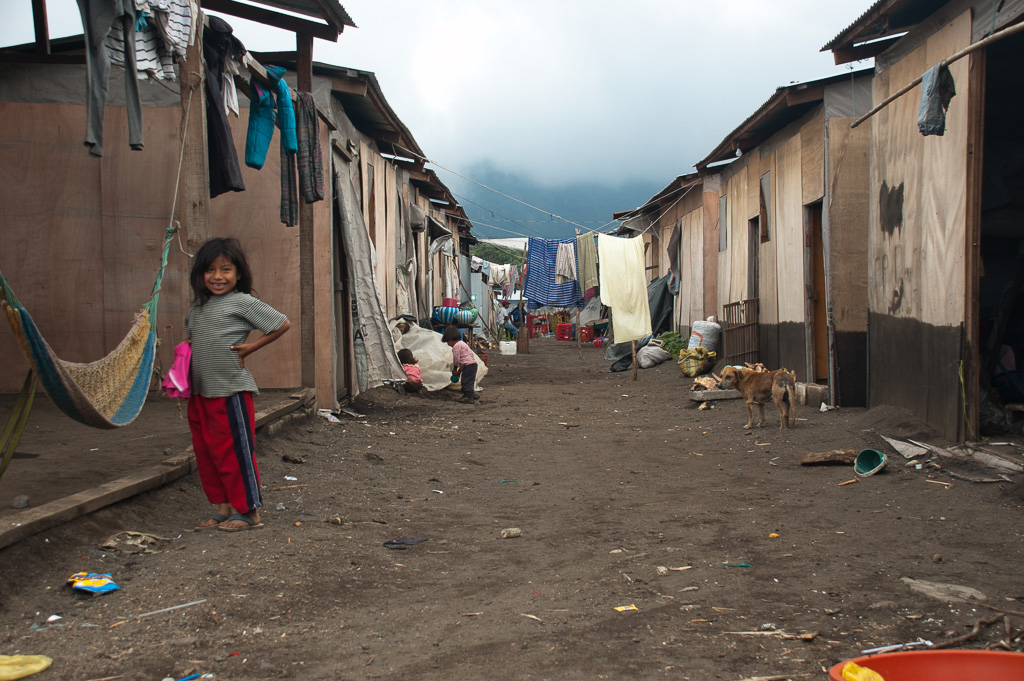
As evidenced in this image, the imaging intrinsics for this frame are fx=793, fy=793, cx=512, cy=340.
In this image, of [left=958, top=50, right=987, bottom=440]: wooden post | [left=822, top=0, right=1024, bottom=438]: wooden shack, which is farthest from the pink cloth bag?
[left=958, top=50, right=987, bottom=440]: wooden post

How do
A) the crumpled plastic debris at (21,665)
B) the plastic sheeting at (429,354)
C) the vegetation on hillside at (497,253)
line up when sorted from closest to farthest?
the crumpled plastic debris at (21,665) → the plastic sheeting at (429,354) → the vegetation on hillside at (497,253)

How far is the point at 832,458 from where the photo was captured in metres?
5.69

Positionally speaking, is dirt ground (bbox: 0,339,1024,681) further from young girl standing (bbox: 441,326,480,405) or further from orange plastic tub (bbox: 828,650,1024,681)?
young girl standing (bbox: 441,326,480,405)

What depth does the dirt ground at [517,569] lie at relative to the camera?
2512 mm

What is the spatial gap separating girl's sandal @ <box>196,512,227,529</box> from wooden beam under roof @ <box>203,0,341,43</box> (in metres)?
4.24

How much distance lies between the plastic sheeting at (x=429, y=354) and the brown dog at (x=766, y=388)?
4.18m

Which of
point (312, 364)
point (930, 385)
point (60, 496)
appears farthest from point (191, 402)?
point (930, 385)

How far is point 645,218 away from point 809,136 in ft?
36.0

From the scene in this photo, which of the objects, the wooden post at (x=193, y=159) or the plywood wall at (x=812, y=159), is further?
the plywood wall at (x=812, y=159)

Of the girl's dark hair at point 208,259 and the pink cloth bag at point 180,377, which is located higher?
the girl's dark hair at point 208,259

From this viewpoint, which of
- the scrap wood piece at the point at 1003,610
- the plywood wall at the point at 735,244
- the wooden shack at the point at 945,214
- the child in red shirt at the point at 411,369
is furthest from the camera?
the plywood wall at the point at 735,244

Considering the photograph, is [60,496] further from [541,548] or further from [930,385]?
[930,385]

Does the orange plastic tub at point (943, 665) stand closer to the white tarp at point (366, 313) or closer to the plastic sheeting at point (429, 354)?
the white tarp at point (366, 313)

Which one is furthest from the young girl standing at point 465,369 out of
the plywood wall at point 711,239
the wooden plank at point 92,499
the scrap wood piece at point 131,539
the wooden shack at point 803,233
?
the scrap wood piece at point 131,539
